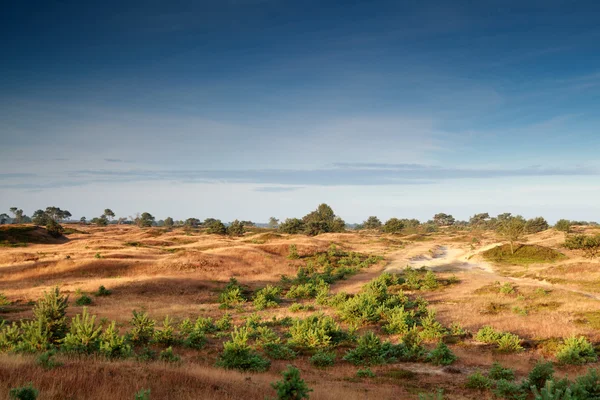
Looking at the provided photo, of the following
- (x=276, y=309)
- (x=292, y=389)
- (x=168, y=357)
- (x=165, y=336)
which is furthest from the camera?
(x=276, y=309)

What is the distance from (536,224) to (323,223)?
97.2m

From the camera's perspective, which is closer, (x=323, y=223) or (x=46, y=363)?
(x=46, y=363)

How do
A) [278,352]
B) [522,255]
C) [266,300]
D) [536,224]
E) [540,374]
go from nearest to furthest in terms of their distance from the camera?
[540,374]
[278,352]
[266,300]
[522,255]
[536,224]

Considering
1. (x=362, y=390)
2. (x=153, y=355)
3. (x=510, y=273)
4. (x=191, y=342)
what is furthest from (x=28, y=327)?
(x=510, y=273)

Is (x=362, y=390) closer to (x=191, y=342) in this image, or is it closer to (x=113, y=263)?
(x=191, y=342)

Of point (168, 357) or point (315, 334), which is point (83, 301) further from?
point (315, 334)

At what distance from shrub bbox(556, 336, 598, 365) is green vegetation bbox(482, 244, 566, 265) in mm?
52274

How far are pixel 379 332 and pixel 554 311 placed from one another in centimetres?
1704

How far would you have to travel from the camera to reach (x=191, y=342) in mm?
19906

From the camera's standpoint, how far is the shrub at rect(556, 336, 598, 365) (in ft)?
59.3

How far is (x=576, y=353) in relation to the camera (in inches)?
715

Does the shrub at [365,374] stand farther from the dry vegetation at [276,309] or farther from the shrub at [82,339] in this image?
the shrub at [82,339]

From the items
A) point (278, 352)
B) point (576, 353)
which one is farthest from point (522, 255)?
point (278, 352)

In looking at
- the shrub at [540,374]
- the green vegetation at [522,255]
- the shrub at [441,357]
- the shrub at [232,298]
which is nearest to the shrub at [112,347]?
the shrub at [441,357]
